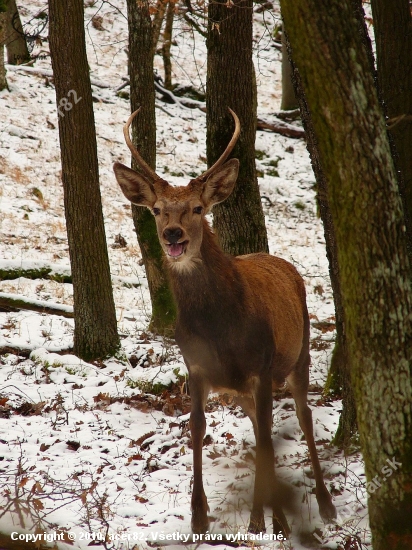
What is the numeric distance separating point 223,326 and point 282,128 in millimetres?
17710

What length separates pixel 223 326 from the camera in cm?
515

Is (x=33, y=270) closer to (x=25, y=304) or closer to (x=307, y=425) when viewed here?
(x=25, y=304)

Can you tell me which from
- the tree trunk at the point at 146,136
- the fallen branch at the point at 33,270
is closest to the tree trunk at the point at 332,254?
the tree trunk at the point at 146,136

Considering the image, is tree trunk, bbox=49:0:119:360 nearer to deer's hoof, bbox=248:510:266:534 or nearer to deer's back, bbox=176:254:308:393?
deer's back, bbox=176:254:308:393

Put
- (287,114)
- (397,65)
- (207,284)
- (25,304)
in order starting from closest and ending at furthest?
(207,284)
(397,65)
(25,304)
(287,114)

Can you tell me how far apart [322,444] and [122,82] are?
19.6m

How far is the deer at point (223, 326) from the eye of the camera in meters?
5.06

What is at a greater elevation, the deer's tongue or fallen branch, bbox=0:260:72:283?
fallen branch, bbox=0:260:72:283

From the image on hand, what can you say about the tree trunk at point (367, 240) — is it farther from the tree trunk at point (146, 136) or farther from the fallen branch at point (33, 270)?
the fallen branch at point (33, 270)

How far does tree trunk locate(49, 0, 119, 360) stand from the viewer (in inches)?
328

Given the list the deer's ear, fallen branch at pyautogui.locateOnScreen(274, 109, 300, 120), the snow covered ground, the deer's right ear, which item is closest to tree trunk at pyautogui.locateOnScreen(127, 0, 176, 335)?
the snow covered ground

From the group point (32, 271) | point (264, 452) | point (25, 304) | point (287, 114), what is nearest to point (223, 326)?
point (264, 452)

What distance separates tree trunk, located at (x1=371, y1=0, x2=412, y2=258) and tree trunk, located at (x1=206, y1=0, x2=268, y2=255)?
244 cm

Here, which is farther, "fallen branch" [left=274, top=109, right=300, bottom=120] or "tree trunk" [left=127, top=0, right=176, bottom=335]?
"fallen branch" [left=274, top=109, right=300, bottom=120]
